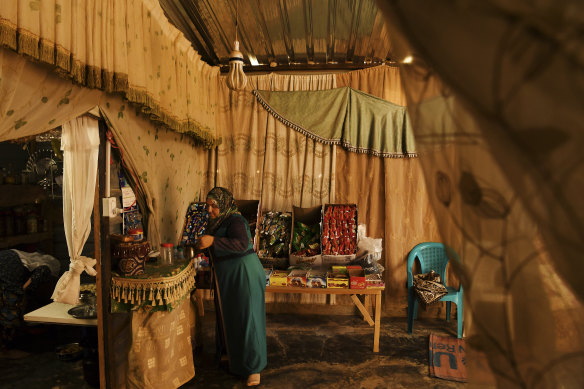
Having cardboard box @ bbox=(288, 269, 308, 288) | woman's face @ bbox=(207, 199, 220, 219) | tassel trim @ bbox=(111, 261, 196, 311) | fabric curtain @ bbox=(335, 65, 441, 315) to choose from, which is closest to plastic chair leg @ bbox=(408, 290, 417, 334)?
fabric curtain @ bbox=(335, 65, 441, 315)

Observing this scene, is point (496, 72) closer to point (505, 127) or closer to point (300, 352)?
point (505, 127)

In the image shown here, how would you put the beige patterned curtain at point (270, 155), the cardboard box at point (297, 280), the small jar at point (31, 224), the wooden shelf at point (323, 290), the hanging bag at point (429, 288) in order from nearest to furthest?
the wooden shelf at point (323, 290), the cardboard box at point (297, 280), the hanging bag at point (429, 288), the small jar at point (31, 224), the beige patterned curtain at point (270, 155)

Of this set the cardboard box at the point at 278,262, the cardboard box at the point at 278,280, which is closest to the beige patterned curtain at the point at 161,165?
the cardboard box at the point at 278,262

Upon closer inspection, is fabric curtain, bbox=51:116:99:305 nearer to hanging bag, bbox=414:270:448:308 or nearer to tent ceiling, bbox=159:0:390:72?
tent ceiling, bbox=159:0:390:72

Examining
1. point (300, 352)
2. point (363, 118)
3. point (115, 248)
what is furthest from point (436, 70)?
point (363, 118)

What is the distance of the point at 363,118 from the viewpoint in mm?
4648

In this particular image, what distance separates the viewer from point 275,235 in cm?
451

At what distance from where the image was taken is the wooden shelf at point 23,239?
412 cm

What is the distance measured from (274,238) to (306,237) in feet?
1.36

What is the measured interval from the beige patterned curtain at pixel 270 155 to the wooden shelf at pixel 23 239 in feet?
7.88

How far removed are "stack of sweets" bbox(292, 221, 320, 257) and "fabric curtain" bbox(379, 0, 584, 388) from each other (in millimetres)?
3818

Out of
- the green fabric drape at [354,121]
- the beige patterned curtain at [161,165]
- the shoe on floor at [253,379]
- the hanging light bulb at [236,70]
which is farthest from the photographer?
the green fabric drape at [354,121]

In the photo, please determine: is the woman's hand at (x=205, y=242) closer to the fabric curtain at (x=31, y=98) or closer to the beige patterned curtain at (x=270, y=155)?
the fabric curtain at (x=31, y=98)

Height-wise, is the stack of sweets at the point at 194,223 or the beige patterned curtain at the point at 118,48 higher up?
the beige patterned curtain at the point at 118,48
